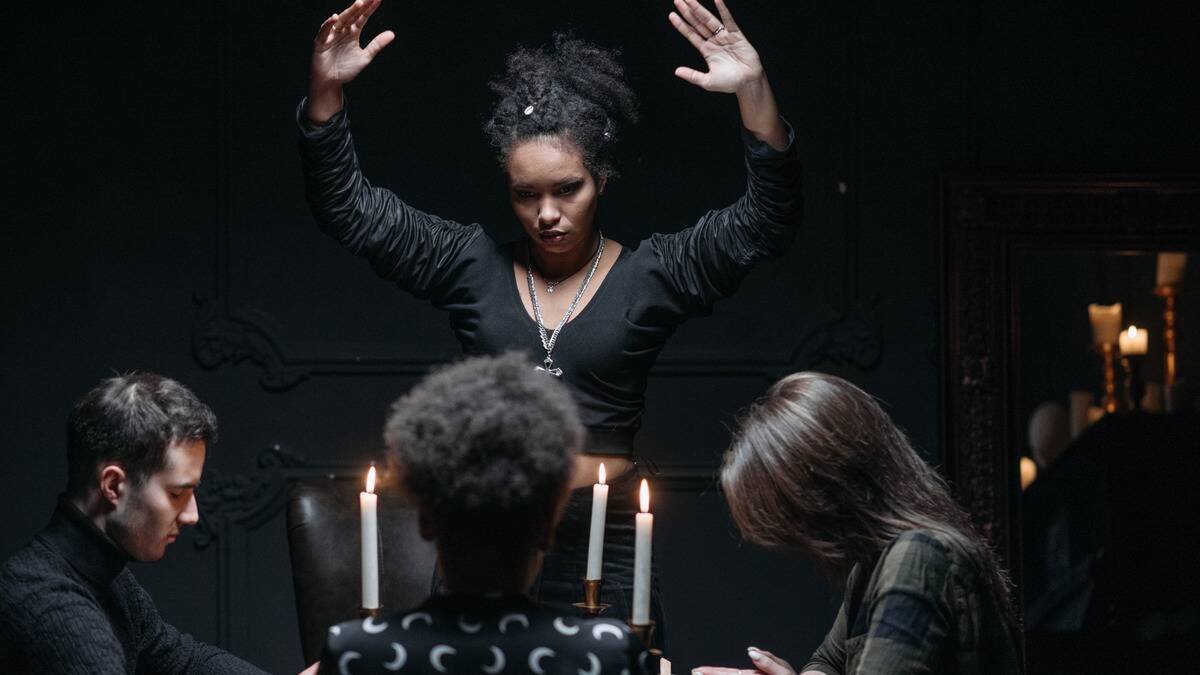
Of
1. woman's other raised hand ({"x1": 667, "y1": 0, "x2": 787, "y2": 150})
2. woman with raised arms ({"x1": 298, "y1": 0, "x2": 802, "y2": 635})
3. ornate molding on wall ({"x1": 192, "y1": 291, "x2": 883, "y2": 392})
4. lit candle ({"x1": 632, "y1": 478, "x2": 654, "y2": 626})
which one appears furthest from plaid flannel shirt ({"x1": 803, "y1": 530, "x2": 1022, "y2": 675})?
ornate molding on wall ({"x1": 192, "y1": 291, "x2": 883, "y2": 392})

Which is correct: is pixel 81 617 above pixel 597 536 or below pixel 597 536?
below

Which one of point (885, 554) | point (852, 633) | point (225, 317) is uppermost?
point (225, 317)

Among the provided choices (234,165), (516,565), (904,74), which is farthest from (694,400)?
(516,565)

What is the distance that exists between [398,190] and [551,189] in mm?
1624

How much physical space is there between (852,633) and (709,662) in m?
2.04

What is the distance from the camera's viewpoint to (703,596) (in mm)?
4000

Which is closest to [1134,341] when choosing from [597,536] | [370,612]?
[597,536]

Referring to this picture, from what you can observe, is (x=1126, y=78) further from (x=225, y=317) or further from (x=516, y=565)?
(x=516, y=565)

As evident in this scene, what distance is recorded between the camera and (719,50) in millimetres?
2477

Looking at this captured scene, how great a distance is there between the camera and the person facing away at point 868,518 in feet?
6.09

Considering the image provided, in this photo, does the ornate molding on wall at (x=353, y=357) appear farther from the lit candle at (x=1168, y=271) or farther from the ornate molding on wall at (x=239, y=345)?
the lit candle at (x=1168, y=271)

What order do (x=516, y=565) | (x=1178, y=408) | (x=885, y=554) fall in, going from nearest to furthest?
(x=516, y=565) → (x=885, y=554) → (x=1178, y=408)

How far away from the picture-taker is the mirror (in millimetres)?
3873

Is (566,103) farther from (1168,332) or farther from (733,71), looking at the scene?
(1168,332)
